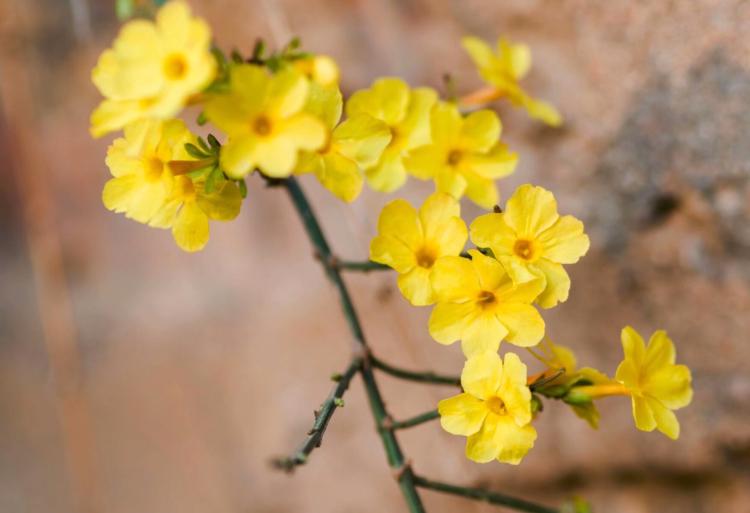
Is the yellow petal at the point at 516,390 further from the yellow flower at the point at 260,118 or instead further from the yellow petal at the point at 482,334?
the yellow flower at the point at 260,118

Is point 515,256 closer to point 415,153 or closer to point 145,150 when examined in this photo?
point 415,153

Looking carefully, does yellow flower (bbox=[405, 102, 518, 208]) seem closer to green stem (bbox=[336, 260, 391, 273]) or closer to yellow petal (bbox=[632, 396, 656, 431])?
green stem (bbox=[336, 260, 391, 273])

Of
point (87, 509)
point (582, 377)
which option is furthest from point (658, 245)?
point (87, 509)

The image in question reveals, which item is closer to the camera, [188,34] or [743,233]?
[188,34]

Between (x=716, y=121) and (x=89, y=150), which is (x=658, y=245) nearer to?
(x=716, y=121)

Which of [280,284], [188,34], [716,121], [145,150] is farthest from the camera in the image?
[280,284]

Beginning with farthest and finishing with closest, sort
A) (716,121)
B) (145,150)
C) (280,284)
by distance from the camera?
1. (280,284)
2. (716,121)
3. (145,150)

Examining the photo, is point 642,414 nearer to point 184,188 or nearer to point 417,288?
point 417,288

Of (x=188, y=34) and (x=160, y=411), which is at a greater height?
(x=160, y=411)

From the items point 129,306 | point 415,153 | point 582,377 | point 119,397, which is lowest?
point 582,377

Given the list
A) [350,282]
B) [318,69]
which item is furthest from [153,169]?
[350,282]

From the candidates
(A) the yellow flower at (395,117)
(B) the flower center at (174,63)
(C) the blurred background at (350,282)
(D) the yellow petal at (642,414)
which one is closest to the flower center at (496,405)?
(D) the yellow petal at (642,414)
